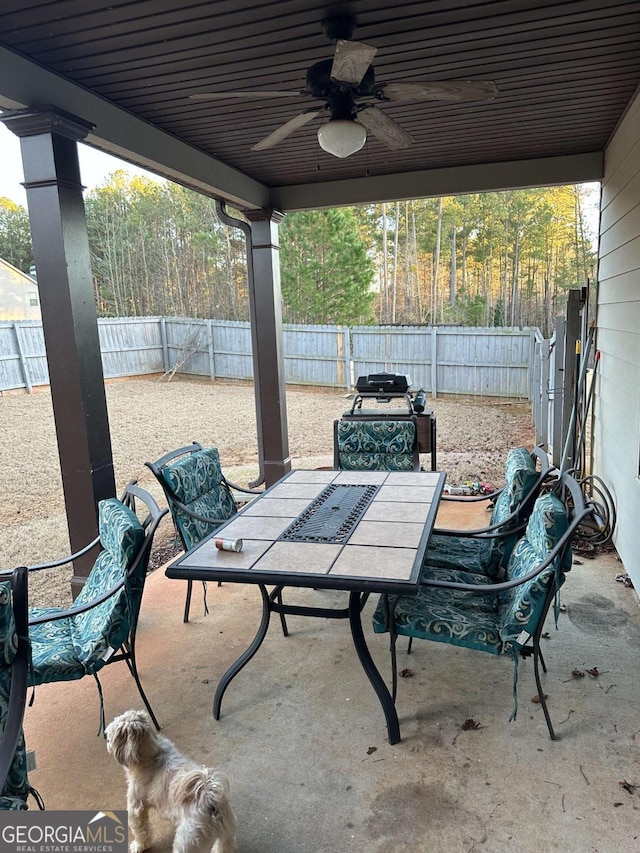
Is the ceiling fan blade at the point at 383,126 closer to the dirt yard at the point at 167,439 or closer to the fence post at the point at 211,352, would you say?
the dirt yard at the point at 167,439

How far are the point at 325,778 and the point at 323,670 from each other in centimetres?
57

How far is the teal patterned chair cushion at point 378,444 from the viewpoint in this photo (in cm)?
360

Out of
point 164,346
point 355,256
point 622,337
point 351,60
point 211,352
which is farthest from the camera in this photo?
point 355,256

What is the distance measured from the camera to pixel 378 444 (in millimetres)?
3619

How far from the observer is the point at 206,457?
9.66ft

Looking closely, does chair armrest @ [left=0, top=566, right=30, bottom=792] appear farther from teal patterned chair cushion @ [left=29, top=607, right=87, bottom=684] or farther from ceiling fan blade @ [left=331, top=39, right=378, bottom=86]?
ceiling fan blade @ [left=331, top=39, right=378, bottom=86]

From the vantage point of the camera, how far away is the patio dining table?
180cm

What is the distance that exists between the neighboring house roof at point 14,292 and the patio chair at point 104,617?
458 inches

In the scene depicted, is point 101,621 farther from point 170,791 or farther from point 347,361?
point 347,361

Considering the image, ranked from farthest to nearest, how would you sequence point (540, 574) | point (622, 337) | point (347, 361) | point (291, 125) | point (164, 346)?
point (164, 346)
point (347, 361)
point (622, 337)
point (291, 125)
point (540, 574)

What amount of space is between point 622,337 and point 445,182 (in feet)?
6.16

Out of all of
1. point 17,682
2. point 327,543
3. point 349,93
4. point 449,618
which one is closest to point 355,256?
point 349,93

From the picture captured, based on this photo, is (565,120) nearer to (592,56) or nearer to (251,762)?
(592,56)

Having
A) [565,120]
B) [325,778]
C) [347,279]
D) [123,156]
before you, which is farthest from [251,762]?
[347,279]
